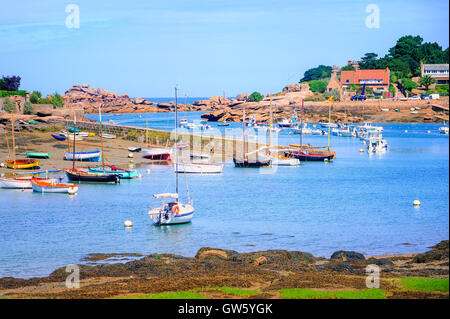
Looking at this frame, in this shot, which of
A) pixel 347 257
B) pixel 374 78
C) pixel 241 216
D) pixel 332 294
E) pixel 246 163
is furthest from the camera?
pixel 374 78

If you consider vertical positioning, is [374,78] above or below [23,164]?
above

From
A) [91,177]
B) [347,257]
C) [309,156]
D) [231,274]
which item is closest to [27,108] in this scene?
[91,177]

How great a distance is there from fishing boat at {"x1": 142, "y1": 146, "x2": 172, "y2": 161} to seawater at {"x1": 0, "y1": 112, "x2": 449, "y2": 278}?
17.2 feet

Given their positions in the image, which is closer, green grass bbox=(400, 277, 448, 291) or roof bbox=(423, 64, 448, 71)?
green grass bbox=(400, 277, 448, 291)

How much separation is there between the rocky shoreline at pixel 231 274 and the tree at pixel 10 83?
9094cm

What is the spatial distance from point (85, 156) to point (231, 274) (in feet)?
176

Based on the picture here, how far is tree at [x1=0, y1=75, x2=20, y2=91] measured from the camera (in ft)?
372

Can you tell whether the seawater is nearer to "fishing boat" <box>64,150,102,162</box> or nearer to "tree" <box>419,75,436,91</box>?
"fishing boat" <box>64,150,102,162</box>

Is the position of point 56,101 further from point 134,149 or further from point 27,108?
point 134,149

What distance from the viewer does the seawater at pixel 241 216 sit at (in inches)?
1348

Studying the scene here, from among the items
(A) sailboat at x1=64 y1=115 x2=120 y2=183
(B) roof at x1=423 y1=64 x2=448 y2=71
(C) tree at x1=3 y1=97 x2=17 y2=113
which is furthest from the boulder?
(B) roof at x1=423 y1=64 x2=448 y2=71

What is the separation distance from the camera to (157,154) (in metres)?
80.3

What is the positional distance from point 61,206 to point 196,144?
150ft
